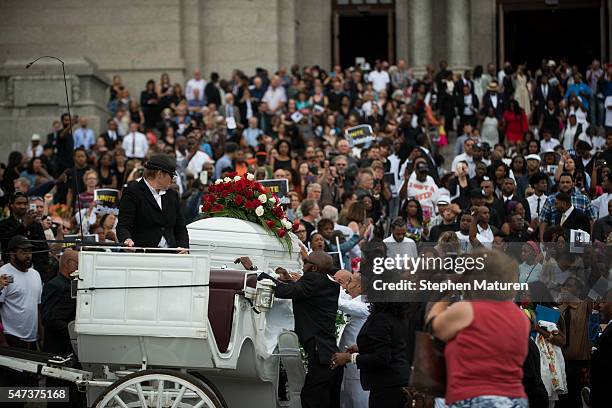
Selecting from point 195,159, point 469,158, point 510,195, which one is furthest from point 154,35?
point 510,195

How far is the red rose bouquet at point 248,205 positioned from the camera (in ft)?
41.0

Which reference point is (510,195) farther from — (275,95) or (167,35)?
(167,35)

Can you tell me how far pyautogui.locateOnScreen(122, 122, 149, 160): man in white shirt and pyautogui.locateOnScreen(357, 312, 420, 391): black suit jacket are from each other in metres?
15.0

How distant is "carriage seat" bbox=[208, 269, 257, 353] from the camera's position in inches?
398

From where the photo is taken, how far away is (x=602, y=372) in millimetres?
10852

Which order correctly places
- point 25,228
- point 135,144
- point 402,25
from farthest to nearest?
point 402,25, point 135,144, point 25,228

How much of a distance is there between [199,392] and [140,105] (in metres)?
21.0

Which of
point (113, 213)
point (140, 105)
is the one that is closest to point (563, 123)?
point (140, 105)

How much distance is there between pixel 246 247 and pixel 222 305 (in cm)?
191

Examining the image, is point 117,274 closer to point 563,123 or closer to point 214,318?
point 214,318

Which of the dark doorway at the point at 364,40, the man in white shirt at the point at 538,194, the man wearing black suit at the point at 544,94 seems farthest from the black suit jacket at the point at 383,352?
the dark doorway at the point at 364,40

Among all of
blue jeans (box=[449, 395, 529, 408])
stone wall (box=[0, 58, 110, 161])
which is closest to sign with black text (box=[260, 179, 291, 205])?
blue jeans (box=[449, 395, 529, 408])

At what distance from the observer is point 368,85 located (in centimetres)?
2950

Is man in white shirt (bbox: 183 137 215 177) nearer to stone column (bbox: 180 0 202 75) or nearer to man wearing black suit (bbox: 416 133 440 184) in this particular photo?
man wearing black suit (bbox: 416 133 440 184)
